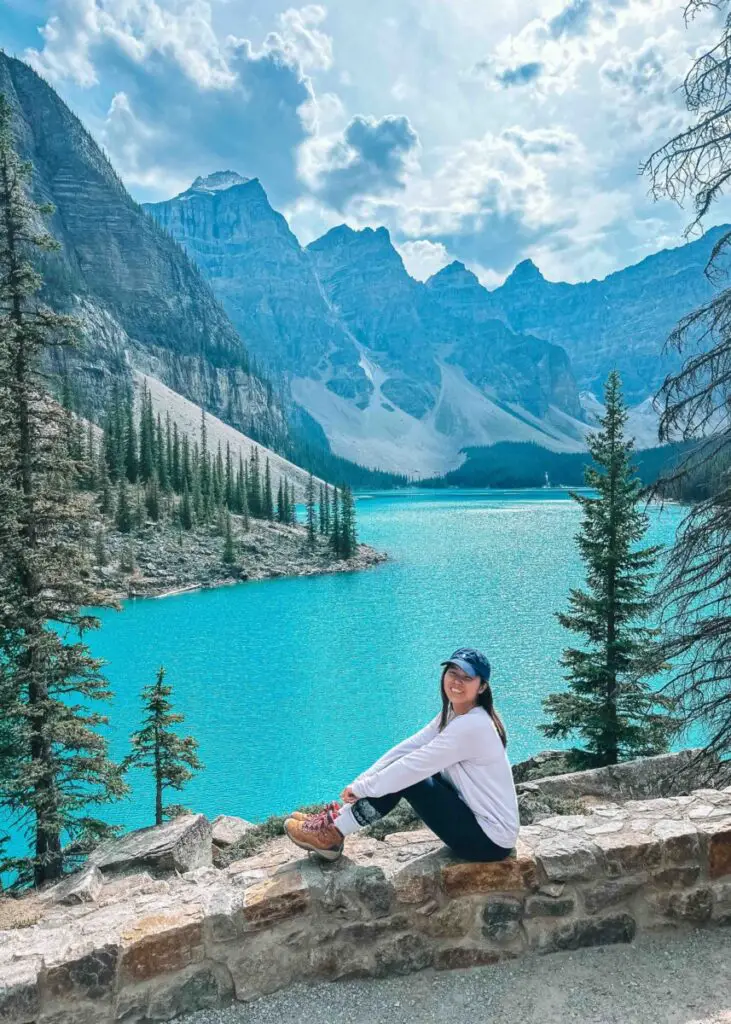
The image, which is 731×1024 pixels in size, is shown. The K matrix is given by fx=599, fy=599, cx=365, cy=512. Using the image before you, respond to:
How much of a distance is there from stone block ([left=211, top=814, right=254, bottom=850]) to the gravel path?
8.47 m

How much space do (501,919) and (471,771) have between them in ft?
3.87

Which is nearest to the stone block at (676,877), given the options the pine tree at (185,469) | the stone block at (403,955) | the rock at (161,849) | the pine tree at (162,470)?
the stone block at (403,955)

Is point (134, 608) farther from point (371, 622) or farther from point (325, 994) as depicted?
point (325, 994)

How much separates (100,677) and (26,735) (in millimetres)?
1784

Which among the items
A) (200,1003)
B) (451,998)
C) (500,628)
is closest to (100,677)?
(200,1003)

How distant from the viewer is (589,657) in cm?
1709

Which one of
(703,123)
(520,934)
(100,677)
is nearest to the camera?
(520,934)

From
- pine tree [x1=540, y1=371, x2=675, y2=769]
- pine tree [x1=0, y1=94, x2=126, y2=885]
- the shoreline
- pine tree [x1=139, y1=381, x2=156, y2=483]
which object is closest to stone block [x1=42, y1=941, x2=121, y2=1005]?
pine tree [x1=0, y1=94, x2=126, y2=885]

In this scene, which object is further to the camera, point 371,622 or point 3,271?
point 371,622

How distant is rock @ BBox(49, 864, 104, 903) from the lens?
8719 mm

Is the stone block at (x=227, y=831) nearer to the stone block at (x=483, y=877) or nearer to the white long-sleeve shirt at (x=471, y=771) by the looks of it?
the stone block at (x=483, y=877)

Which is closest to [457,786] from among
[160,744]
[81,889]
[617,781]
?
[81,889]

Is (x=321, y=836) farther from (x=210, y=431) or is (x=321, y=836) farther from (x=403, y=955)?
(x=210, y=431)

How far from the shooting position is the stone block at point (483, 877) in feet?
15.3
